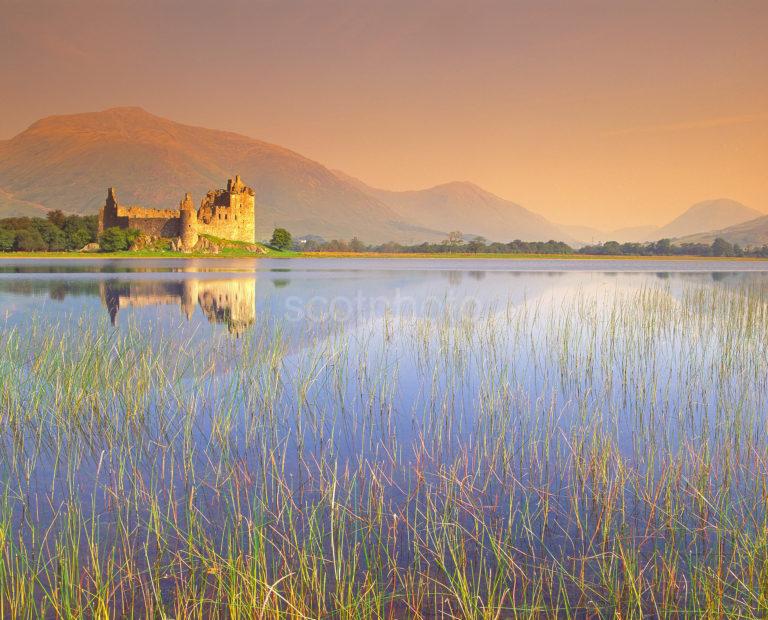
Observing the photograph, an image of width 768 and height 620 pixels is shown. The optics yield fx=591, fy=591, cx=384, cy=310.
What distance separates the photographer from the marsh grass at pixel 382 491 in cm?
392

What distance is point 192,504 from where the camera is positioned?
516 cm

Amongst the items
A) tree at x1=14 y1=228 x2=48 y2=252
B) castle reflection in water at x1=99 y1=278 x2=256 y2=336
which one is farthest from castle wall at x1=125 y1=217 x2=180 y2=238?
castle reflection in water at x1=99 y1=278 x2=256 y2=336

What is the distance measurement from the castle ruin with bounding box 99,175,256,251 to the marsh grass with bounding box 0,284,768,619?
7842cm

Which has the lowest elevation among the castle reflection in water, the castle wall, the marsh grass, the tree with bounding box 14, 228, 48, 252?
the marsh grass

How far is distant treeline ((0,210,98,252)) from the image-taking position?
75.6 metres

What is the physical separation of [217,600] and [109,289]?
1066 inches

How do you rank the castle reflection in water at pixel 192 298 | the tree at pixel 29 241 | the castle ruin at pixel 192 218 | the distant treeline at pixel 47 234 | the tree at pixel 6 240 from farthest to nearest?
the castle ruin at pixel 192 218
the tree at pixel 29 241
the distant treeline at pixel 47 234
the tree at pixel 6 240
the castle reflection in water at pixel 192 298

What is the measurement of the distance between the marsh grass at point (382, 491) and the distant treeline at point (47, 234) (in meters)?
75.7

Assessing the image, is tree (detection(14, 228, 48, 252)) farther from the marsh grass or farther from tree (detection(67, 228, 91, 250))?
the marsh grass

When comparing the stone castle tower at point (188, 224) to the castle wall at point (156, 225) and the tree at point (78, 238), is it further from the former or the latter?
the tree at point (78, 238)

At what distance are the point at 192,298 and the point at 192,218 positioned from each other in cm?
6534

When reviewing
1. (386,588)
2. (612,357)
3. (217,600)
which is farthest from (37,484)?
(612,357)

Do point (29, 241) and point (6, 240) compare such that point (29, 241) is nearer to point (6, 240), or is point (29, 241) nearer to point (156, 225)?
point (6, 240)

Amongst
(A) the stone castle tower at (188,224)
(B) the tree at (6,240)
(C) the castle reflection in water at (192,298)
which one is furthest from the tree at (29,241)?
(C) the castle reflection in water at (192,298)
